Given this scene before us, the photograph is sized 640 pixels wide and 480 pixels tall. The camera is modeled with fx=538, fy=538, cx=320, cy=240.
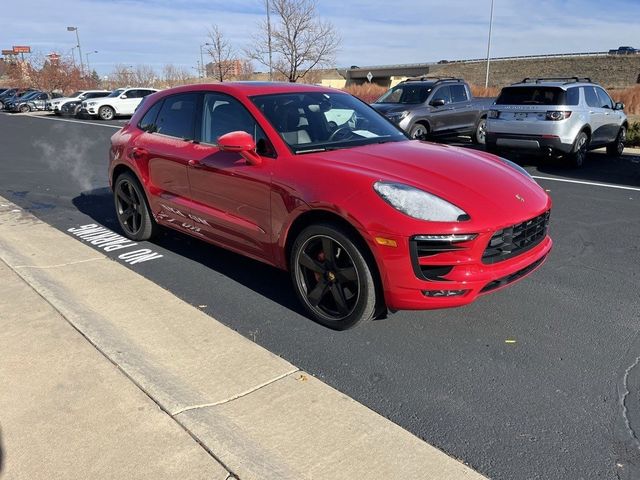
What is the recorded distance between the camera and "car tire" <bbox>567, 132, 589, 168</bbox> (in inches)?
396

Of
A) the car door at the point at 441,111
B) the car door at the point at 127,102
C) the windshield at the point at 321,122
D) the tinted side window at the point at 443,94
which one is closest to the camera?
the windshield at the point at 321,122

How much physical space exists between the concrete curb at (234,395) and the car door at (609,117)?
33.5 ft

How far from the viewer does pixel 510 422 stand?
265 centimetres

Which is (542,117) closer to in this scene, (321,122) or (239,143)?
(321,122)

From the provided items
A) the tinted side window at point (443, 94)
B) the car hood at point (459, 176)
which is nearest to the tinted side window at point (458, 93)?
the tinted side window at point (443, 94)

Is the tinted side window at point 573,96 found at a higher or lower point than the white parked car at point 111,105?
higher

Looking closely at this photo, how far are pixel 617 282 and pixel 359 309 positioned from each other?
237 centimetres

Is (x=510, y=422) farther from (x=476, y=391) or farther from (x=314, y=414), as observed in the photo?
(x=314, y=414)

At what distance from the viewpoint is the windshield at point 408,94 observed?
1306 cm

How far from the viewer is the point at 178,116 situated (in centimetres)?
484

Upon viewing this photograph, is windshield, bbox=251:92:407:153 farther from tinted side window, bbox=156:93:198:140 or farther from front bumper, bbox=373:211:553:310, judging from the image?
front bumper, bbox=373:211:553:310

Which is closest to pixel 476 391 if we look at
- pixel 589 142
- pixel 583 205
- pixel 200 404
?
pixel 200 404

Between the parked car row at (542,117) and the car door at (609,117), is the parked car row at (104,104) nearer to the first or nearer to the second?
the parked car row at (542,117)

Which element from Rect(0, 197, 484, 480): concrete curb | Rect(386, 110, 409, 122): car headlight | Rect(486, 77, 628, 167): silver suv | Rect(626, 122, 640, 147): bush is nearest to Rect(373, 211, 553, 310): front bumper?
Rect(0, 197, 484, 480): concrete curb
